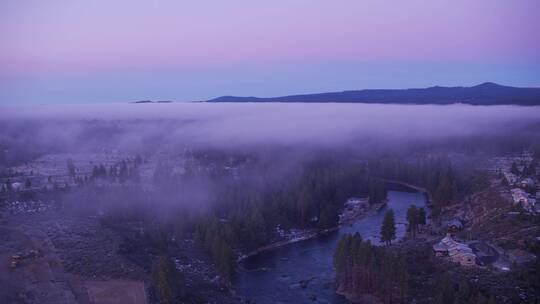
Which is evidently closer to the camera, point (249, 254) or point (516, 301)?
point (516, 301)

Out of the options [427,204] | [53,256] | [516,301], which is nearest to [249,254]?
[53,256]

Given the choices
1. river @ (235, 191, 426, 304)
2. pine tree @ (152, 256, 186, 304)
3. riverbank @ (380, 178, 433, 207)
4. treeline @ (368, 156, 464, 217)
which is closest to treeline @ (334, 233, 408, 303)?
river @ (235, 191, 426, 304)

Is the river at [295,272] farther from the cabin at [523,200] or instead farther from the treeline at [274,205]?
the cabin at [523,200]

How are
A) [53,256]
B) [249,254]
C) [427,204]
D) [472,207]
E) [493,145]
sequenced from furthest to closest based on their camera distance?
[493,145] < [427,204] < [472,207] < [249,254] < [53,256]

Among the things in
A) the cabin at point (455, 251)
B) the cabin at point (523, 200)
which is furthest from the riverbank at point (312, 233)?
the cabin at point (523, 200)

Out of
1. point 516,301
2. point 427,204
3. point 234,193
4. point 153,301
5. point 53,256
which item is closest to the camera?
point 516,301

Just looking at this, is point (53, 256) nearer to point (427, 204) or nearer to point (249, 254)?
point (249, 254)
